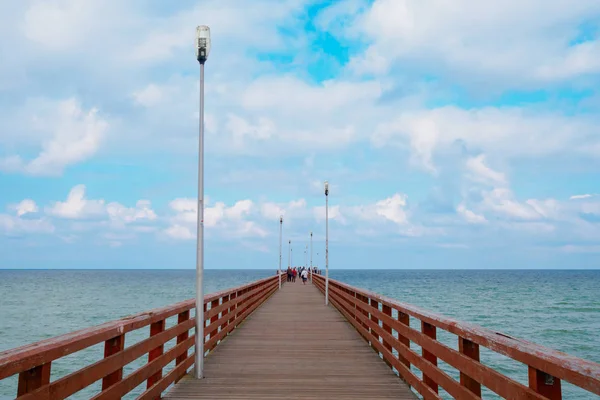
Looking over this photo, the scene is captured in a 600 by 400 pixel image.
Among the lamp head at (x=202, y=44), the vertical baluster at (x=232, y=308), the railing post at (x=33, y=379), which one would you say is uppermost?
the lamp head at (x=202, y=44)

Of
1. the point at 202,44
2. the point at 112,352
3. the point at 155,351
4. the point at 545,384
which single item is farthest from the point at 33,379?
the point at 202,44

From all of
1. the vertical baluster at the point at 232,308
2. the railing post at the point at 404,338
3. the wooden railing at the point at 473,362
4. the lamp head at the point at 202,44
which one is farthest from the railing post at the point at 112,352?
the vertical baluster at the point at 232,308

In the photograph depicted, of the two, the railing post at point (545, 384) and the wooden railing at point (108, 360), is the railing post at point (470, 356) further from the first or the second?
the wooden railing at point (108, 360)

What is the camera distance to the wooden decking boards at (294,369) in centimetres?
689

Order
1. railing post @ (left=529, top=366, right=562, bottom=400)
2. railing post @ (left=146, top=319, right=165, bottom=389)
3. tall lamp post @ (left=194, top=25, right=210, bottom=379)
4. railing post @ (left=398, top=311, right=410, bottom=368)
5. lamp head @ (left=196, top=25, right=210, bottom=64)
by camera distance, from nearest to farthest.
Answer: railing post @ (left=529, top=366, right=562, bottom=400) < railing post @ (left=146, top=319, right=165, bottom=389) < railing post @ (left=398, top=311, right=410, bottom=368) < tall lamp post @ (left=194, top=25, right=210, bottom=379) < lamp head @ (left=196, top=25, right=210, bottom=64)

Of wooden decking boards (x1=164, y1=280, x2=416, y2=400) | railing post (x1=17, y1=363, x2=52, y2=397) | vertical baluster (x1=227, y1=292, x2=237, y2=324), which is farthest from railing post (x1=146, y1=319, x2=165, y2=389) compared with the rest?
vertical baluster (x1=227, y1=292, x2=237, y2=324)

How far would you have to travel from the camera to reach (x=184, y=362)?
7.86 m

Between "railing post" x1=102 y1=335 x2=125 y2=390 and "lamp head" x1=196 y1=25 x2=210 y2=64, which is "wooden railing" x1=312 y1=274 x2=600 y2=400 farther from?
"lamp head" x1=196 y1=25 x2=210 y2=64

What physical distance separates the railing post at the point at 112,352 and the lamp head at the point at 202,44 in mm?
4690

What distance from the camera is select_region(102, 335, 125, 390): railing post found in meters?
5.00

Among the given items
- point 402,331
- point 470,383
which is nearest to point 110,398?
point 470,383

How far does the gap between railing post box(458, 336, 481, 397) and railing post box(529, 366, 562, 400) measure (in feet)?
4.07

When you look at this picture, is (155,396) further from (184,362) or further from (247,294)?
(247,294)

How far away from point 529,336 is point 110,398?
3398cm
